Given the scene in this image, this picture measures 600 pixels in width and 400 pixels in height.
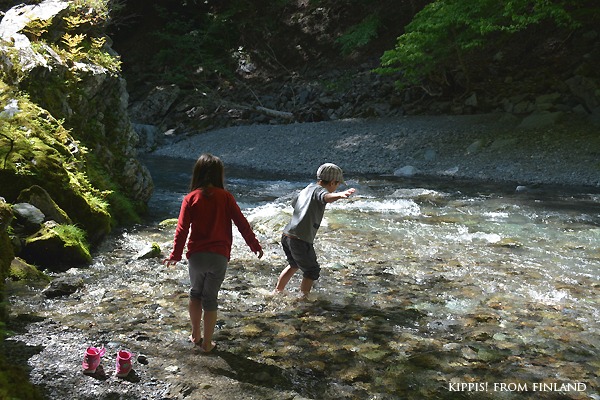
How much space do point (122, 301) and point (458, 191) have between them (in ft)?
30.9

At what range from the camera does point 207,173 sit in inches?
153

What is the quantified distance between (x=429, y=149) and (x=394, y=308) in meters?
12.8

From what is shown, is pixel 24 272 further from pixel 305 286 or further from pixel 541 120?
pixel 541 120

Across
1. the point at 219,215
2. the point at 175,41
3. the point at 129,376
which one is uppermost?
the point at 175,41

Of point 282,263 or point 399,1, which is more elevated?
point 399,1

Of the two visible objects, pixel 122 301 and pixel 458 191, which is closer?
pixel 122 301

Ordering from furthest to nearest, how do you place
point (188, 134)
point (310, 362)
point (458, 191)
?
1. point (188, 134)
2. point (458, 191)
3. point (310, 362)

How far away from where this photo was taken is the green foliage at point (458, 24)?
15.3 meters

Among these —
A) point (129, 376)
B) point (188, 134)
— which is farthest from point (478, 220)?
point (188, 134)

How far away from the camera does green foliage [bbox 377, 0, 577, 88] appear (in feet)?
50.3

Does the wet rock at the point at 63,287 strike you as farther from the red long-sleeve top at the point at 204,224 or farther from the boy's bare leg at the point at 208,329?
the boy's bare leg at the point at 208,329

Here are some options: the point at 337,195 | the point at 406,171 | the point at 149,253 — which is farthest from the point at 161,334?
the point at 406,171

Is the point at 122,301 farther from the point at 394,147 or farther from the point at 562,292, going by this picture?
the point at 394,147

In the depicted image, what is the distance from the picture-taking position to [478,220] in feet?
30.1
